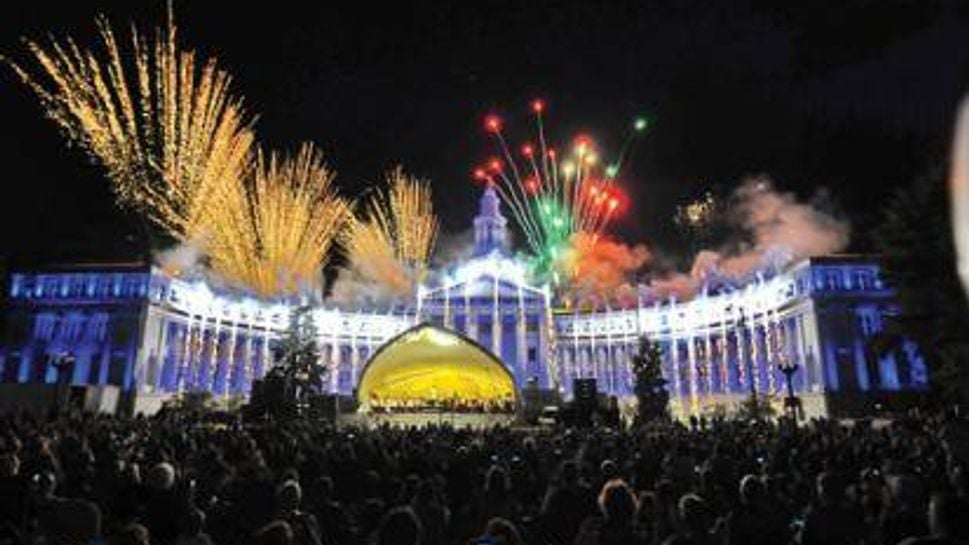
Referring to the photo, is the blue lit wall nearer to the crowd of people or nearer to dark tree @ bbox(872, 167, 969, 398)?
dark tree @ bbox(872, 167, 969, 398)

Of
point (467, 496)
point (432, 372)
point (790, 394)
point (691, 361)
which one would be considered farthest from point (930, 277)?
point (691, 361)

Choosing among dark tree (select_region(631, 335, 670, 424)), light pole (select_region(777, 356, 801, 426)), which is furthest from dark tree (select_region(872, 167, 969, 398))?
dark tree (select_region(631, 335, 670, 424))

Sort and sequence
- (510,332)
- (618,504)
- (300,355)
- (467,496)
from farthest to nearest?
(510,332) → (300,355) → (467,496) → (618,504)

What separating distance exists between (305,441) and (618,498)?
45.3 feet

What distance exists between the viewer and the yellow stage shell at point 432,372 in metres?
68.1

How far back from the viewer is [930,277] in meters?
39.0

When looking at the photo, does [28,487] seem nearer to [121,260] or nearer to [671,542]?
[671,542]

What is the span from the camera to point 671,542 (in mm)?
6766

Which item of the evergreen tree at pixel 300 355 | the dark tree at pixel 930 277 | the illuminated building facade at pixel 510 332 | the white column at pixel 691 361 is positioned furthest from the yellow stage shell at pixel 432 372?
the dark tree at pixel 930 277

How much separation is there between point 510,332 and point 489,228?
21.0 meters

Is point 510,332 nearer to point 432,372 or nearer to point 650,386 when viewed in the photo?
point 432,372

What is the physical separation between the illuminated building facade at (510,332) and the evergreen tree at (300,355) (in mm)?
12117

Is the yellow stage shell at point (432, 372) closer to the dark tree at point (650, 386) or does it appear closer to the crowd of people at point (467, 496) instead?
the dark tree at point (650, 386)

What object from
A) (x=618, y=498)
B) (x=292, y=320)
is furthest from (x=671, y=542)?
(x=292, y=320)
